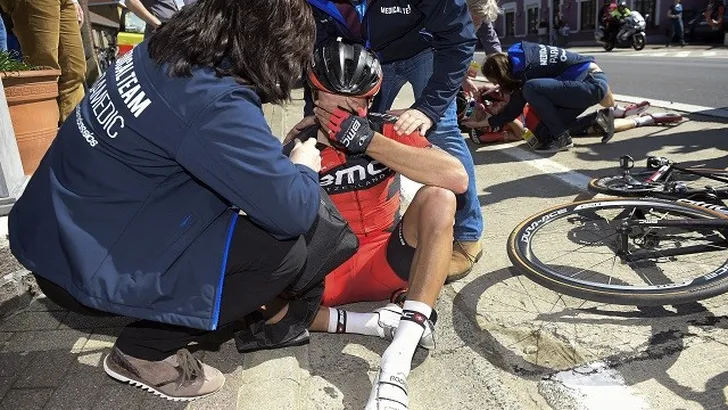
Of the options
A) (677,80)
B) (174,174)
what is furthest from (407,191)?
(677,80)

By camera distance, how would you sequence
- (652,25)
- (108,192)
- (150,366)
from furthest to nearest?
(652,25) → (150,366) → (108,192)

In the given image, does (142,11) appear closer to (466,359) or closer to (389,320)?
(389,320)

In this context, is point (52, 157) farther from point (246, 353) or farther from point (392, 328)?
point (392, 328)

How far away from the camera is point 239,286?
209 centimetres

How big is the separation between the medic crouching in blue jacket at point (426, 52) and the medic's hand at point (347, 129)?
0.26 m

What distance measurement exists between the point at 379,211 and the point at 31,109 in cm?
249

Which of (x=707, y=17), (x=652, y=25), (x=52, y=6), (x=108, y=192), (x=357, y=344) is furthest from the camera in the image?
(x=652, y=25)

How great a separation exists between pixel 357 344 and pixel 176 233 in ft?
3.68

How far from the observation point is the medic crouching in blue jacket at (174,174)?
1693 millimetres

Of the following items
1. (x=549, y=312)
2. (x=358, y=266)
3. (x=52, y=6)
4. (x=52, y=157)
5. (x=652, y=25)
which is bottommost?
(x=652, y=25)

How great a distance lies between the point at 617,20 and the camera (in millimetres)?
25281

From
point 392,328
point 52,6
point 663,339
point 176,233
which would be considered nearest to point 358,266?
point 392,328

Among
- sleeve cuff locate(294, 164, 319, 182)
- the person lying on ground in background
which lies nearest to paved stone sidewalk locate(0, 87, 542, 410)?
sleeve cuff locate(294, 164, 319, 182)

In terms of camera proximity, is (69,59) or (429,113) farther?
(69,59)
